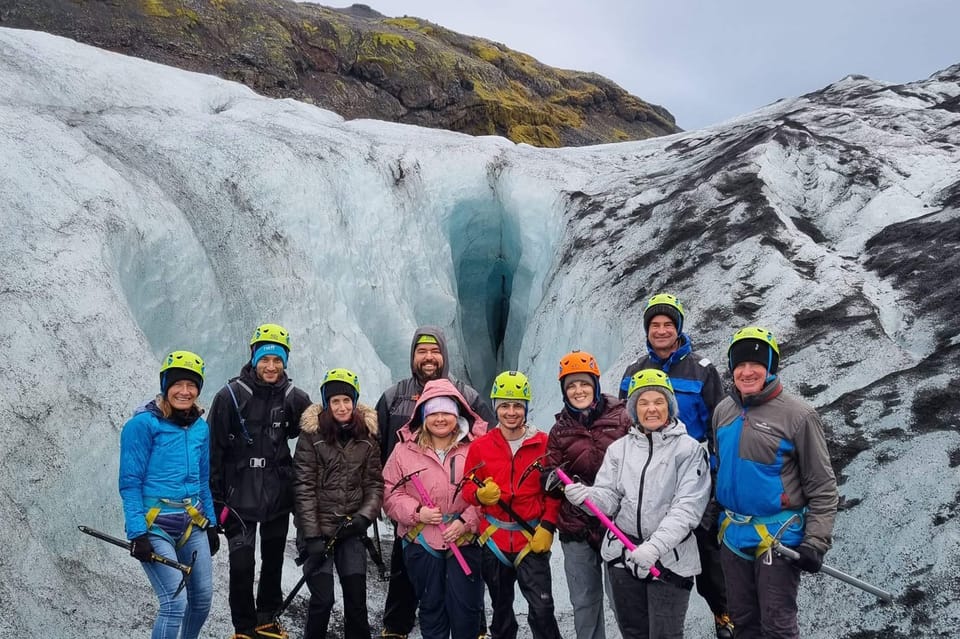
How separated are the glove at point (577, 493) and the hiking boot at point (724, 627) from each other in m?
1.85

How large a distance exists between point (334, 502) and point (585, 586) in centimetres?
193

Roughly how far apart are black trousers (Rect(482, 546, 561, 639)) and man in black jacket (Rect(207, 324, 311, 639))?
1747 millimetres

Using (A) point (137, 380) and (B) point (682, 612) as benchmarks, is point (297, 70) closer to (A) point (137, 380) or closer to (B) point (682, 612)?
(A) point (137, 380)

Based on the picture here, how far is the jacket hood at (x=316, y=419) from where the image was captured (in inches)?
209

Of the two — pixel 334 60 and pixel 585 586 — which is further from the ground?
pixel 334 60

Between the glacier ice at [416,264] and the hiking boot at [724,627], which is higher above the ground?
the glacier ice at [416,264]

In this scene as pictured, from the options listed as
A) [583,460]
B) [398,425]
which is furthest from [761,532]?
[398,425]

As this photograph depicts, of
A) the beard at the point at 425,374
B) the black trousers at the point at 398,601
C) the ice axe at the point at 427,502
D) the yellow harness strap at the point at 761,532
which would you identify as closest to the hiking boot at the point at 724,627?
the yellow harness strap at the point at 761,532

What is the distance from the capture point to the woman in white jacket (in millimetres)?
4145

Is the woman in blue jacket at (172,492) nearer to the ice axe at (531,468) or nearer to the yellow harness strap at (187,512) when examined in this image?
the yellow harness strap at (187,512)

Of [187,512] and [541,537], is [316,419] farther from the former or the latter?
[541,537]

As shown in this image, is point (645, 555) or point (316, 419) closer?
point (645, 555)

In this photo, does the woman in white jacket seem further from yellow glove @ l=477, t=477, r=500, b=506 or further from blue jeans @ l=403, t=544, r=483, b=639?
blue jeans @ l=403, t=544, r=483, b=639

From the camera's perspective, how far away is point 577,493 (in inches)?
171
